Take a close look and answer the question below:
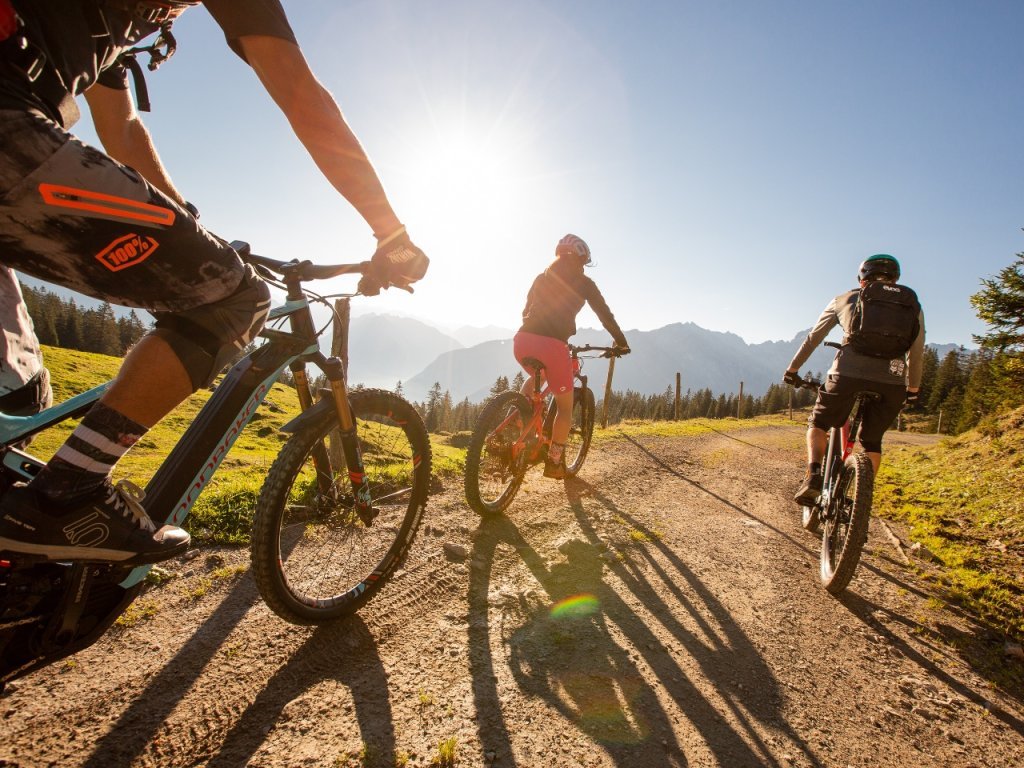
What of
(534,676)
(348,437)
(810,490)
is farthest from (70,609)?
(810,490)

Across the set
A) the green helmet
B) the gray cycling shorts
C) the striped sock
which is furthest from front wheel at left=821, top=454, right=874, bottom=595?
the striped sock

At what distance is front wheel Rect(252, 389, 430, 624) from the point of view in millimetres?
2365

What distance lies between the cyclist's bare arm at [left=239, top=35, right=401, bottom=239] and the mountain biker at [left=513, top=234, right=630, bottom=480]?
3.20 m

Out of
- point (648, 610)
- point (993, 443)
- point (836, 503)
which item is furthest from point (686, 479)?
point (993, 443)

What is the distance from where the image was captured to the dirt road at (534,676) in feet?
5.87

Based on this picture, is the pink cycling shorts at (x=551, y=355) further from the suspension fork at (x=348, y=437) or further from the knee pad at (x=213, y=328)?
the knee pad at (x=213, y=328)

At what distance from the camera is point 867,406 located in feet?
14.2

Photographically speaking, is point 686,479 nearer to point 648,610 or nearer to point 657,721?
point 648,610

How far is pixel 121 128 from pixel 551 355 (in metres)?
3.87

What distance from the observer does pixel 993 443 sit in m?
9.15

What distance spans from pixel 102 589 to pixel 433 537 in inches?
94.5

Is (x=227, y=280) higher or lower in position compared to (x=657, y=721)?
higher

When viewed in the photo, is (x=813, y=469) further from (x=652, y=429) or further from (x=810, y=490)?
A: (x=652, y=429)

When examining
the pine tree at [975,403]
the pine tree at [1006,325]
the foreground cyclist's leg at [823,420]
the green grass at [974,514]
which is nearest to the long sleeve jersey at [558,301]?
the foreground cyclist's leg at [823,420]
